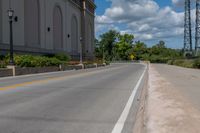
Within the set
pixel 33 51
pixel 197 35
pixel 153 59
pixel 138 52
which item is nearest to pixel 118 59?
pixel 138 52

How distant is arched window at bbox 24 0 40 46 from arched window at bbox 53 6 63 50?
35.5 feet

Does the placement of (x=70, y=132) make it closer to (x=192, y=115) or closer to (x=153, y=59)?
(x=192, y=115)

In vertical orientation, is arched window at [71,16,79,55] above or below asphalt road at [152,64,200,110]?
above

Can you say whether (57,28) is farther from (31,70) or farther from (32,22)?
(31,70)

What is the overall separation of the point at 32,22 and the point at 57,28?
15.3 meters

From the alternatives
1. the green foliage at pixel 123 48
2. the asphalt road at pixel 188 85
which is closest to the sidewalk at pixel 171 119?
the asphalt road at pixel 188 85

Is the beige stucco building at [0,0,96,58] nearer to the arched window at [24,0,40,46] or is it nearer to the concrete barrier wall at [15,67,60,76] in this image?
the arched window at [24,0,40,46]

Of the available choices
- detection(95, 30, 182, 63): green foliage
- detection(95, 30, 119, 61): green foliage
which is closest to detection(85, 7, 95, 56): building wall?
detection(95, 30, 182, 63): green foliage

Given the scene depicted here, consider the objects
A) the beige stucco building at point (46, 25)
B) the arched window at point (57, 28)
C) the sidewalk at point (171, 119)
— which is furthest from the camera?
the arched window at point (57, 28)

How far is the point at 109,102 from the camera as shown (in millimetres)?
12844

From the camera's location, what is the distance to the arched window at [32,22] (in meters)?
54.4

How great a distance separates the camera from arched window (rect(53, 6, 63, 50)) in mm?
69750

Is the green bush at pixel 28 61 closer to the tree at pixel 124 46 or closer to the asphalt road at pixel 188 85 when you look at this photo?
the asphalt road at pixel 188 85

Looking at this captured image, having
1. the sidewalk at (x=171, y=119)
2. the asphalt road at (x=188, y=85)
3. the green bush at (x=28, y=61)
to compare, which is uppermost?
the green bush at (x=28, y=61)
